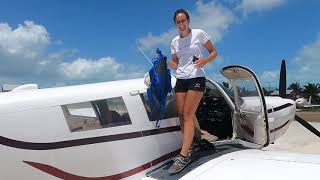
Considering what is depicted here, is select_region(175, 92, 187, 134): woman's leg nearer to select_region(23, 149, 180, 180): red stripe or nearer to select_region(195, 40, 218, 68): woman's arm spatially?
select_region(195, 40, 218, 68): woman's arm

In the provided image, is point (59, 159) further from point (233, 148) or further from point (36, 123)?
point (233, 148)

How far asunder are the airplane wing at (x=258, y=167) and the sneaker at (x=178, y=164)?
12 cm

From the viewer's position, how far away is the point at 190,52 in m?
5.57

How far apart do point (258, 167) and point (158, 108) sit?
1.47 m

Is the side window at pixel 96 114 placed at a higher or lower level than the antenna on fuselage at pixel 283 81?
lower

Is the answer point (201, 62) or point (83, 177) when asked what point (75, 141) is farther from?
point (201, 62)

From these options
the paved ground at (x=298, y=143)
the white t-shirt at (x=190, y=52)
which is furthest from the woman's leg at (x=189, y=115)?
the paved ground at (x=298, y=143)

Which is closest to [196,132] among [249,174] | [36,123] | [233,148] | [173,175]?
[233,148]

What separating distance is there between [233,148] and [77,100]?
2.42 m

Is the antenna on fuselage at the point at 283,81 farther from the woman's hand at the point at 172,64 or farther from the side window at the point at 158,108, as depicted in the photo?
the woman's hand at the point at 172,64

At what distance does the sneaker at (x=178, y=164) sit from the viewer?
5.28 metres

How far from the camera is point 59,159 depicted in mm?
4773

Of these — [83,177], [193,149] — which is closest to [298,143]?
[193,149]

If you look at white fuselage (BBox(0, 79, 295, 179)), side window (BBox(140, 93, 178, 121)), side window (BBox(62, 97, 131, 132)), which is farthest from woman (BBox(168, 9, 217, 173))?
side window (BBox(62, 97, 131, 132))
